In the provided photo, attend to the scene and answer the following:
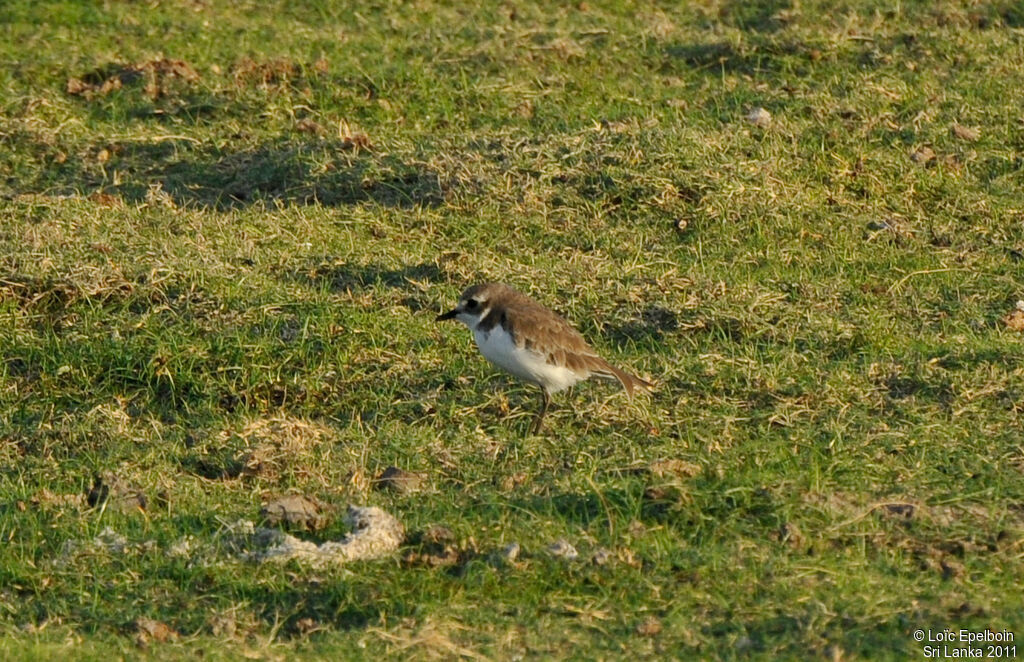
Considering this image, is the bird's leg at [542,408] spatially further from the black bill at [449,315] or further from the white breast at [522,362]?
the black bill at [449,315]

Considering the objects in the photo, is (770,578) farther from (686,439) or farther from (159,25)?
(159,25)

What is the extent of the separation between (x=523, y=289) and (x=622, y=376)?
1435 millimetres

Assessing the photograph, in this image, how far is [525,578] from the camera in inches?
244

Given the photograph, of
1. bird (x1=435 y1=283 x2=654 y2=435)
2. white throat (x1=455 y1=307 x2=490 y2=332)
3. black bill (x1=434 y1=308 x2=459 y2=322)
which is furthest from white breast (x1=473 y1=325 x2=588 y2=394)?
black bill (x1=434 y1=308 x2=459 y2=322)

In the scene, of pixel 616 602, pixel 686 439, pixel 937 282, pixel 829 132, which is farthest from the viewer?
pixel 829 132

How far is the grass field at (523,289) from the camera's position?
614 centimetres

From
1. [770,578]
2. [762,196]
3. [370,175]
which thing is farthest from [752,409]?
[370,175]

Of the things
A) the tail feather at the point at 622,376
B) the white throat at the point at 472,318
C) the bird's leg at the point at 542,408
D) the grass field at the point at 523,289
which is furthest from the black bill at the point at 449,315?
the tail feather at the point at 622,376

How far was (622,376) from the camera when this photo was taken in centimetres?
766

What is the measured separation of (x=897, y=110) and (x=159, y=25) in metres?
5.55

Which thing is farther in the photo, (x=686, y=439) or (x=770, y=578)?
(x=686, y=439)

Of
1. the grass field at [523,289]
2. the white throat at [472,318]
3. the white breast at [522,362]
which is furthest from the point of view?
the white throat at [472,318]

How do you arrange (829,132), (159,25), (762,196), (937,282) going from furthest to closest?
1. (159,25)
2. (829,132)
3. (762,196)
4. (937,282)

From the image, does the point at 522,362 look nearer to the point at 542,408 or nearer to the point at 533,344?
the point at 533,344
